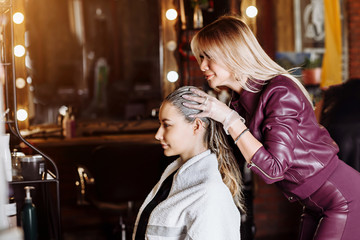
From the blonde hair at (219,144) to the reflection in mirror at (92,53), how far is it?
12.6 ft

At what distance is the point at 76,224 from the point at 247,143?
2.62m

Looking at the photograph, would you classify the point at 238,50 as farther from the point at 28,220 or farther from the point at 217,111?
the point at 28,220

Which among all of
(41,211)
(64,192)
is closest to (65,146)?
(64,192)

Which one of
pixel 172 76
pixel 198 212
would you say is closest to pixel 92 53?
pixel 172 76

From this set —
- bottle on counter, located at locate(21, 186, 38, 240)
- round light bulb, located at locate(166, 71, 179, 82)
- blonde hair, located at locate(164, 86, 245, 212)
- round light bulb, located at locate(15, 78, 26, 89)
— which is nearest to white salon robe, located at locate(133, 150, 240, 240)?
blonde hair, located at locate(164, 86, 245, 212)

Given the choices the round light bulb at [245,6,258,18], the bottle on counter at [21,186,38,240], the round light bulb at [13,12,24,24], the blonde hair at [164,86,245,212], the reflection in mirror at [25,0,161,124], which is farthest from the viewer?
the reflection in mirror at [25,0,161,124]

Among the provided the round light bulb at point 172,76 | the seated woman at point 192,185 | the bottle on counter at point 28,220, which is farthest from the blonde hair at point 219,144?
the round light bulb at point 172,76

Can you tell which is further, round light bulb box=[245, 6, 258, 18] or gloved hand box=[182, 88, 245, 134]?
round light bulb box=[245, 6, 258, 18]

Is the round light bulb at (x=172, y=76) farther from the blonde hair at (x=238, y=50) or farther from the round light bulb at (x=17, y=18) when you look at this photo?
the blonde hair at (x=238, y=50)

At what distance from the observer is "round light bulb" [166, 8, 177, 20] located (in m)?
3.73

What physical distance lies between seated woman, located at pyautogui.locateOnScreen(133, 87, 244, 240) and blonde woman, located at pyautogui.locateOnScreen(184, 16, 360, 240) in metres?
0.11

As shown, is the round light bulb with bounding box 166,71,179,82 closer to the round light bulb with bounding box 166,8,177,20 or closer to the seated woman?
the round light bulb with bounding box 166,8,177,20

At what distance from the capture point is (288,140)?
160cm

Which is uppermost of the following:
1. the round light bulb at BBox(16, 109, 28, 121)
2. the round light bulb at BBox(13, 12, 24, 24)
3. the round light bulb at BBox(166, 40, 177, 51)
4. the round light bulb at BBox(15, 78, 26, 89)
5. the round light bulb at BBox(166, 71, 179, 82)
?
the round light bulb at BBox(13, 12, 24, 24)
